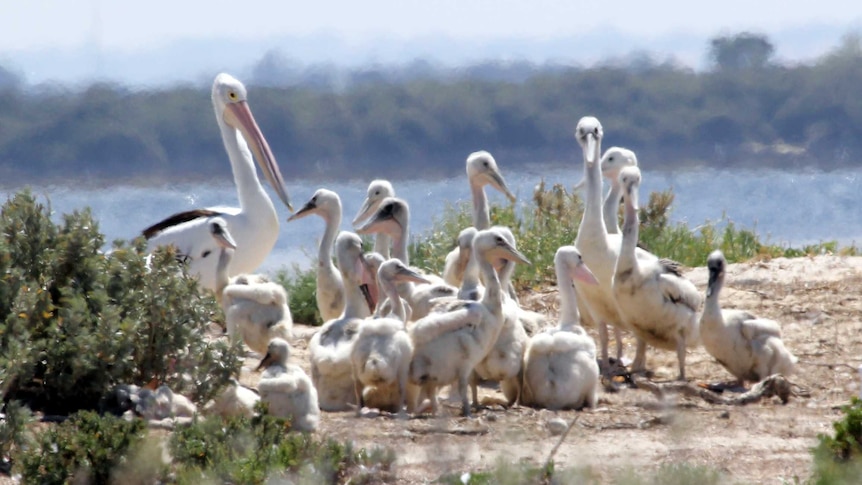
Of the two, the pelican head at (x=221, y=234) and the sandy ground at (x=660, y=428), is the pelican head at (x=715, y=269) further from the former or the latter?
the pelican head at (x=221, y=234)

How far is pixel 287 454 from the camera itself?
6.69 m

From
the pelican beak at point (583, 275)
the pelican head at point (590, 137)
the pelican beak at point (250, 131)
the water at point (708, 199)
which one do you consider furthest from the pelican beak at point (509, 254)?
the water at point (708, 199)

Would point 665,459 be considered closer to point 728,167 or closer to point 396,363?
point 396,363

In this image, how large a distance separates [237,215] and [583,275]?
3.33 meters

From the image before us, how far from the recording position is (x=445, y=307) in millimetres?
8703

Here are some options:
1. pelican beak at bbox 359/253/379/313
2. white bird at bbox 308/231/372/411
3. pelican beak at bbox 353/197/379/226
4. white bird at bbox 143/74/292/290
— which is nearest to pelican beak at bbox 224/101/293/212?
white bird at bbox 143/74/292/290

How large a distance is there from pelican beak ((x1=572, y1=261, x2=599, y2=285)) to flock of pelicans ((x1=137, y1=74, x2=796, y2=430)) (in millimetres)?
10

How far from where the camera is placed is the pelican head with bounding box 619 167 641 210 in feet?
33.9

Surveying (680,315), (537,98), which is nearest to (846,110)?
(537,98)

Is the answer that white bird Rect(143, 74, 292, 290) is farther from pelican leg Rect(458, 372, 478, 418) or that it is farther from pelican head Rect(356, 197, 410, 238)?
pelican leg Rect(458, 372, 478, 418)

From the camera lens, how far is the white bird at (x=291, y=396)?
25.4 feet

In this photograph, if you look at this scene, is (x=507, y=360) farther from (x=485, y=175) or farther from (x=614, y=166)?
(x=614, y=166)

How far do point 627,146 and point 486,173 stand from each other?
788 cm

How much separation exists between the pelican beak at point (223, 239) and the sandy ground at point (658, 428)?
0.89 metres
